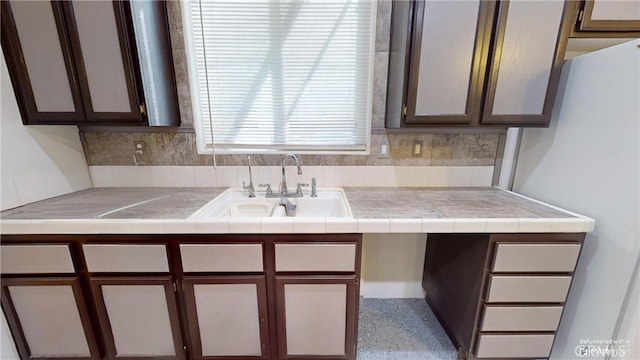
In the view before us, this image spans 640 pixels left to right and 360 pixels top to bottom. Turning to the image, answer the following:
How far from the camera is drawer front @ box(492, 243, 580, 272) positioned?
1141 millimetres

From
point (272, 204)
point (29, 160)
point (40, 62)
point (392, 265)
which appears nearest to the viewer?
point (40, 62)

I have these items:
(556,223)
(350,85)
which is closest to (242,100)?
(350,85)

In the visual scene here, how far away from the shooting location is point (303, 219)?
1.10m

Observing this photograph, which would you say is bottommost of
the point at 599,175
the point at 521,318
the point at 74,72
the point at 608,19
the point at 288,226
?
the point at 521,318

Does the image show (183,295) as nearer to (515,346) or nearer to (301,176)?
(301,176)

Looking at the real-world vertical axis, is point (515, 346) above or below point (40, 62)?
below

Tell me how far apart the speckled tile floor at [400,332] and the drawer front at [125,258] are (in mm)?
1275

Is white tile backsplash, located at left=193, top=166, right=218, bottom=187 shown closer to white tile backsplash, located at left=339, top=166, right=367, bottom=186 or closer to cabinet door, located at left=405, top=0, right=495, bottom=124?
white tile backsplash, located at left=339, top=166, right=367, bottom=186

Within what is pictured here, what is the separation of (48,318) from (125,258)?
23.0 inches

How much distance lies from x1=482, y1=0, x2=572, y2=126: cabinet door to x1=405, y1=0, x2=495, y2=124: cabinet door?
7 centimetres

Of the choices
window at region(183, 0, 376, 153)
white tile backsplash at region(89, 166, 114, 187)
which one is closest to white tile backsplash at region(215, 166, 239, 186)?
window at region(183, 0, 376, 153)

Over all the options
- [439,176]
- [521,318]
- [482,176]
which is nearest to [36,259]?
[439,176]

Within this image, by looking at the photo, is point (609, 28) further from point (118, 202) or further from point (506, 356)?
point (118, 202)

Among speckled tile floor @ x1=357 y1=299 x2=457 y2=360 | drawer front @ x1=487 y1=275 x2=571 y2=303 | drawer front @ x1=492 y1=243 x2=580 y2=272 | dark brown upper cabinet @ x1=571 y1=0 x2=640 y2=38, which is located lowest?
speckled tile floor @ x1=357 y1=299 x2=457 y2=360
